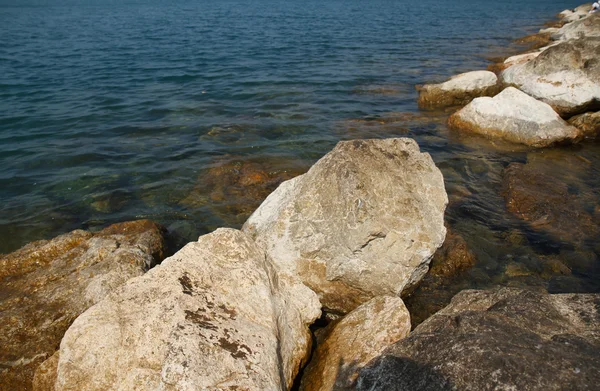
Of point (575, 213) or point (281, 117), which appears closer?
point (575, 213)

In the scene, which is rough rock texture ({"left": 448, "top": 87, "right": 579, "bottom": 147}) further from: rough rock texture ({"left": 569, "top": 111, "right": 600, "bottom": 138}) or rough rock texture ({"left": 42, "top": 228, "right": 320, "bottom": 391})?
rough rock texture ({"left": 42, "top": 228, "right": 320, "bottom": 391})

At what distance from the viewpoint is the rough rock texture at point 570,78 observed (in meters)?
12.5

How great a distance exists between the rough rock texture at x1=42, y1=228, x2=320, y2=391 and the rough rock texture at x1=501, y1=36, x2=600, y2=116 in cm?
1209

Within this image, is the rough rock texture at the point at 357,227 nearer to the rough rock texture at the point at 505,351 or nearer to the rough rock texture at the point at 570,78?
the rough rock texture at the point at 505,351

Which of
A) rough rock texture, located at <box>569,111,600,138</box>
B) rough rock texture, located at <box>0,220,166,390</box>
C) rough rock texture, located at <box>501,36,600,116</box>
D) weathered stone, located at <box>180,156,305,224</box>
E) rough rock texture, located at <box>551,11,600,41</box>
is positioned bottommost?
weathered stone, located at <box>180,156,305,224</box>

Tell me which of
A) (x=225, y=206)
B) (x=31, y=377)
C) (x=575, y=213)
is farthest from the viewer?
(x=225, y=206)

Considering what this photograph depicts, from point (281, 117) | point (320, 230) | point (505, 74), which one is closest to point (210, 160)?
point (281, 117)

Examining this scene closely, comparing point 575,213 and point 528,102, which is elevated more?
point 528,102

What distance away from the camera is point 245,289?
4.50 metres

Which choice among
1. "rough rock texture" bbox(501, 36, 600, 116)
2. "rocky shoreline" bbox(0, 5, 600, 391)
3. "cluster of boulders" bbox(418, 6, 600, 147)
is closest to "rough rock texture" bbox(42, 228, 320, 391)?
"rocky shoreline" bbox(0, 5, 600, 391)

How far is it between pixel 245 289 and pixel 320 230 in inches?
57.8

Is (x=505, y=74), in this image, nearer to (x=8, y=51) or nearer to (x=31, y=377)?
(x=31, y=377)

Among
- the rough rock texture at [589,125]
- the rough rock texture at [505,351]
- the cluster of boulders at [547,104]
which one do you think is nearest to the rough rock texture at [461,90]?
the cluster of boulders at [547,104]

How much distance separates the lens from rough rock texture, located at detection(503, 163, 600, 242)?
7.83m
